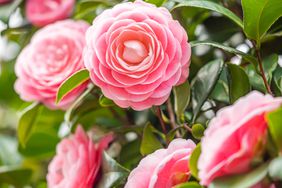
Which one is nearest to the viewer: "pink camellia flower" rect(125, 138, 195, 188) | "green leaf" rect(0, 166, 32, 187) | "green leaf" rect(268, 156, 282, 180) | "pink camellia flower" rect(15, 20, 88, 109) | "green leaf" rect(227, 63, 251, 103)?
"green leaf" rect(268, 156, 282, 180)

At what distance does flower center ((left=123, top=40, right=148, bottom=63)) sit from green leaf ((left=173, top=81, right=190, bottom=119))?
0.10 m

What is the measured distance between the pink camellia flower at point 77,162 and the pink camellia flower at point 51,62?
0.06 m

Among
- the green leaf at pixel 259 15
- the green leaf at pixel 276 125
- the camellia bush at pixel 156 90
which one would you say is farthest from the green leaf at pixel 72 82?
the green leaf at pixel 276 125

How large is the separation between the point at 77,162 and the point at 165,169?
0.75 ft

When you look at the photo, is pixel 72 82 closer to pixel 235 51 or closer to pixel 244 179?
pixel 235 51

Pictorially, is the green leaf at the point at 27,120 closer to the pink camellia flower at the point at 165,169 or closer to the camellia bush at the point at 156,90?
the camellia bush at the point at 156,90

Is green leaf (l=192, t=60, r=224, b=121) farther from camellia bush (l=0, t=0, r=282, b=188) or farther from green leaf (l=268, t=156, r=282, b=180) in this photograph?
green leaf (l=268, t=156, r=282, b=180)

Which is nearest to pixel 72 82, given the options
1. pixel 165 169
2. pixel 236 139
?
pixel 165 169

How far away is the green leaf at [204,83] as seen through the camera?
778 millimetres

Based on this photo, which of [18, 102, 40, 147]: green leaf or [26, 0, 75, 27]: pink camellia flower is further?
[26, 0, 75, 27]: pink camellia flower

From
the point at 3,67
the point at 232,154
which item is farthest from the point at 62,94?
the point at 3,67

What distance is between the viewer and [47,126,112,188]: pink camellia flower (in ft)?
2.61

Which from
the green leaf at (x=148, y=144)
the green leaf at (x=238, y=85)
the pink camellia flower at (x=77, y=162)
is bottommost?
the pink camellia flower at (x=77, y=162)

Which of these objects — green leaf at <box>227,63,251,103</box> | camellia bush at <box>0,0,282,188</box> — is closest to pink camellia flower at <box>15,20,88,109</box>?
camellia bush at <box>0,0,282,188</box>
